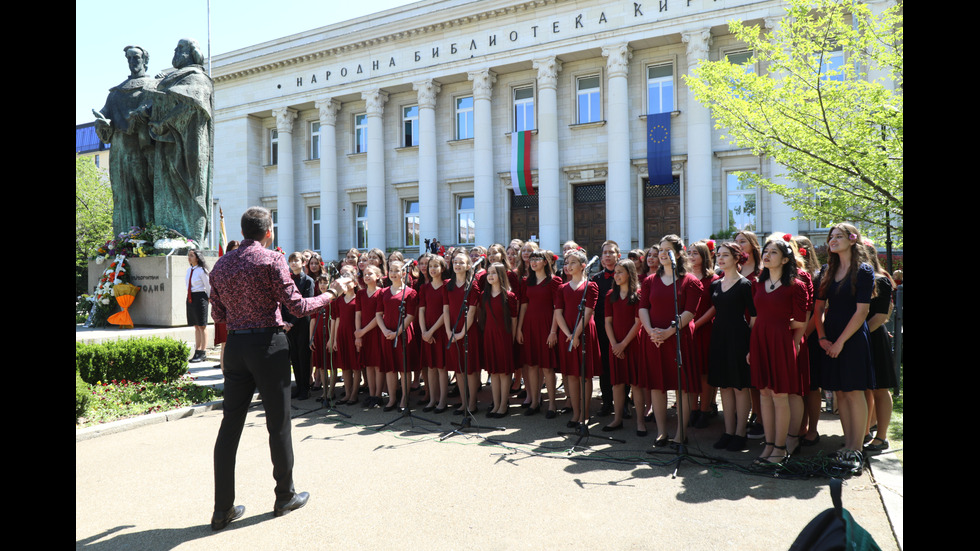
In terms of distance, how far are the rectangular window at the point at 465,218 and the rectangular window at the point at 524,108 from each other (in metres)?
4.42

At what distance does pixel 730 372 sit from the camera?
590cm

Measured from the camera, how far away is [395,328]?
800cm

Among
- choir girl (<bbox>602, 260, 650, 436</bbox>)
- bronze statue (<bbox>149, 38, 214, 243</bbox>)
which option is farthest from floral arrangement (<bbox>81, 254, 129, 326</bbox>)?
choir girl (<bbox>602, 260, 650, 436</bbox>)

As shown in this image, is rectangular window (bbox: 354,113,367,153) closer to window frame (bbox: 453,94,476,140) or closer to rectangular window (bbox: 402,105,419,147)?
rectangular window (bbox: 402,105,419,147)

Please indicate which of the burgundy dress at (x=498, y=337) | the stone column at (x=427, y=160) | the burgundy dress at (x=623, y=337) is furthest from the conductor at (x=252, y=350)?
the stone column at (x=427, y=160)

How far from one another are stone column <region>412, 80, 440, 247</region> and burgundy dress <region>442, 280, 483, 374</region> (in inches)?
886

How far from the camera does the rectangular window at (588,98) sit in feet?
90.7

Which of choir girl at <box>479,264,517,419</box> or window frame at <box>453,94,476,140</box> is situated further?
window frame at <box>453,94,476,140</box>

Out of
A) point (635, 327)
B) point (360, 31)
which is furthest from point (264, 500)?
point (360, 31)

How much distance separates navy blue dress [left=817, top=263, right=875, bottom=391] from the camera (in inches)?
207

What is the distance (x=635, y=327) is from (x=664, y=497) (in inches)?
87.5

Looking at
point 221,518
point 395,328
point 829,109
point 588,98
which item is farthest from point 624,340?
point 588,98

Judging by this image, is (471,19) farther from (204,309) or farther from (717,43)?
(204,309)

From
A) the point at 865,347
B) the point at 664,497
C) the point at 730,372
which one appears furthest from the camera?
the point at 730,372
